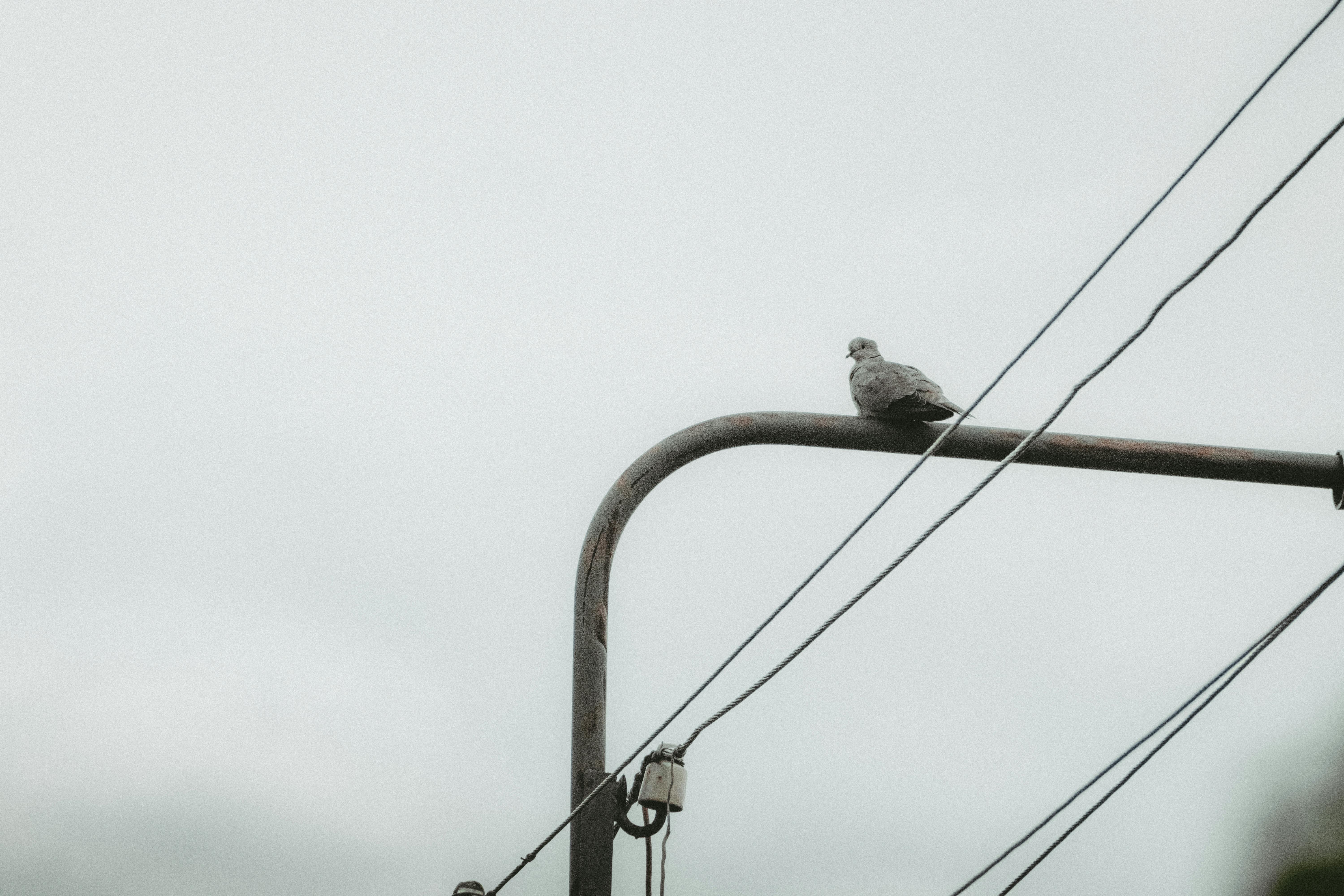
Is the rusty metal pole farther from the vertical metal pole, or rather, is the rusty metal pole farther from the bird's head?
the bird's head

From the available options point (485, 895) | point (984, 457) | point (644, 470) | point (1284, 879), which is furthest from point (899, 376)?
point (1284, 879)

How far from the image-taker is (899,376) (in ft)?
15.9

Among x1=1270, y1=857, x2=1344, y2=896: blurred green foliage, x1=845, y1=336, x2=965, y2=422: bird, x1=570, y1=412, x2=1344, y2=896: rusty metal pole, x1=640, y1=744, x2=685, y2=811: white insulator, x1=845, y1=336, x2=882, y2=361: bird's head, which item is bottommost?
x1=640, y1=744, x2=685, y2=811: white insulator

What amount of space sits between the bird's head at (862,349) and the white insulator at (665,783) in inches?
164

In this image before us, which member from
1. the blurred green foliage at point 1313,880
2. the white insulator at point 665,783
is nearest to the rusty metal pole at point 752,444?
the white insulator at point 665,783

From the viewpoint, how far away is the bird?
15.6 ft

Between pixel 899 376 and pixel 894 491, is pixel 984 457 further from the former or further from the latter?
pixel 899 376

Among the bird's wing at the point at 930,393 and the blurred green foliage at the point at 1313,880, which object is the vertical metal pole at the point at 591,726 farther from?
the blurred green foliage at the point at 1313,880

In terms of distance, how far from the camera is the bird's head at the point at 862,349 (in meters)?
7.66

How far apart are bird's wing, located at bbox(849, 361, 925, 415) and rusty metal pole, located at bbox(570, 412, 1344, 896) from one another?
1.68ft

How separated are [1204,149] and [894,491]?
1.57 meters

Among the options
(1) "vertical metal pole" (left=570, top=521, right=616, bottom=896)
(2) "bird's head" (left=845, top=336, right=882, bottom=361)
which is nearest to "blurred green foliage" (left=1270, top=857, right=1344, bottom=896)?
(2) "bird's head" (left=845, top=336, right=882, bottom=361)

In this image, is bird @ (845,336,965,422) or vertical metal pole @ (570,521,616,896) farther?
bird @ (845,336,965,422)

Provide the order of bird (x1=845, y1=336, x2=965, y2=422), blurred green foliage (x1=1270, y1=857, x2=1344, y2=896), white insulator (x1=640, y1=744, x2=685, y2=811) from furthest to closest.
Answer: blurred green foliage (x1=1270, y1=857, x2=1344, y2=896) → bird (x1=845, y1=336, x2=965, y2=422) → white insulator (x1=640, y1=744, x2=685, y2=811)
